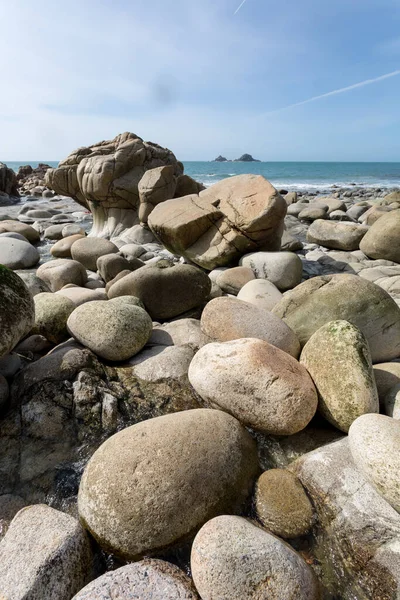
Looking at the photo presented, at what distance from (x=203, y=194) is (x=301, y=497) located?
6.50 m

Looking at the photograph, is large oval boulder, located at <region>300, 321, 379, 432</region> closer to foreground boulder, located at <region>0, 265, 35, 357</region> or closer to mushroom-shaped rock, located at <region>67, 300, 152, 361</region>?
mushroom-shaped rock, located at <region>67, 300, 152, 361</region>

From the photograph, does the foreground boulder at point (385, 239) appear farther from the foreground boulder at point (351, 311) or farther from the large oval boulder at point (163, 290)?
the large oval boulder at point (163, 290)

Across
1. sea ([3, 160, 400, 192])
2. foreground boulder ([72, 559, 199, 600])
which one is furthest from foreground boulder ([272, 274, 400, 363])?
sea ([3, 160, 400, 192])

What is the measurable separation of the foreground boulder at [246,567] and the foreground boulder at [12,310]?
7.03 ft

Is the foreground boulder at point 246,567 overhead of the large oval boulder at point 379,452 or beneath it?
beneath

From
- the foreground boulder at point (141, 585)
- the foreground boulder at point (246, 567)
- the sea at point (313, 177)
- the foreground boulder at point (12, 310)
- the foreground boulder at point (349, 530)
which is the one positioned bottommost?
the sea at point (313, 177)

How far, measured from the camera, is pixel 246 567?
182 centimetres

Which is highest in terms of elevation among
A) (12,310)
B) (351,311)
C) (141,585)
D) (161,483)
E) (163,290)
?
(12,310)

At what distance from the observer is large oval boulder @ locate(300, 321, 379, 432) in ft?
9.27

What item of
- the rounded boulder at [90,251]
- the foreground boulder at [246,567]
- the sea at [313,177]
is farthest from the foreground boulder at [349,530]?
the sea at [313,177]

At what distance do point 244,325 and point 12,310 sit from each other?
2.14m

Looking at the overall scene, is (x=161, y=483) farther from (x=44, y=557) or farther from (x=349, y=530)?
(x=349, y=530)

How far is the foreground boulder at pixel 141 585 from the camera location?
179 centimetres

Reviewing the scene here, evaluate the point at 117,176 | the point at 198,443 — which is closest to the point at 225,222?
the point at 198,443
